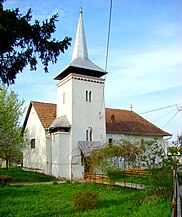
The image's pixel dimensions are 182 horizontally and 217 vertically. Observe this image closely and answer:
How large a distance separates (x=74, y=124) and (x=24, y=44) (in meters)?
16.1

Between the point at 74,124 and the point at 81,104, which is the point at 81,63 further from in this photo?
the point at 74,124

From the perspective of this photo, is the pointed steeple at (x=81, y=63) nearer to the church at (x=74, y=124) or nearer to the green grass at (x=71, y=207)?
the church at (x=74, y=124)

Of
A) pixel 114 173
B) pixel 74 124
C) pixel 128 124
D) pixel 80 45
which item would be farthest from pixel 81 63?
pixel 114 173

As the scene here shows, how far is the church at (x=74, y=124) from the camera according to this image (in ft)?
81.7

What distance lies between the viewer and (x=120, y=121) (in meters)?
31.7

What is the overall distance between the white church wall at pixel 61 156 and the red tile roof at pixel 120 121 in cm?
326

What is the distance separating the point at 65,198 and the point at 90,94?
47.7 ft

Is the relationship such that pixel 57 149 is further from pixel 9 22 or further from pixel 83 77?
pixel 9 22

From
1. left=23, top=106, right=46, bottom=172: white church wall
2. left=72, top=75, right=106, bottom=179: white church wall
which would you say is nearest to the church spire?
left=72, top=75, right=106, bottom=179: white church wall

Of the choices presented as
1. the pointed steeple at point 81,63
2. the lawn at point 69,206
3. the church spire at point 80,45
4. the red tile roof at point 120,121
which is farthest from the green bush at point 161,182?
the church spire at point 80,45

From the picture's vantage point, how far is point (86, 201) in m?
11.0

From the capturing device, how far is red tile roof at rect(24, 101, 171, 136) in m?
29.0

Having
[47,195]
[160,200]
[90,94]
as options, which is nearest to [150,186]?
[160,200]

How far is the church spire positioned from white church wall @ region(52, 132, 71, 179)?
824 cm
